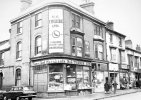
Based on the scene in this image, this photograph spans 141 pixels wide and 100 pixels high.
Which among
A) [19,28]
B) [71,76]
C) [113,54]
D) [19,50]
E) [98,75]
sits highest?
[19,28]

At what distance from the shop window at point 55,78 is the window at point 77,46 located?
3.18 meters

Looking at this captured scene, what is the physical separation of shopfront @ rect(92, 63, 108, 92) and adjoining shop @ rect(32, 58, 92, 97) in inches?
131

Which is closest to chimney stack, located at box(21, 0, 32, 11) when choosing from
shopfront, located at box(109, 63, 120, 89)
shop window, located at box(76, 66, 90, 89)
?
shop window, located at box(76, 66, 90, 89)

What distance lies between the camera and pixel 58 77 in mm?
22125

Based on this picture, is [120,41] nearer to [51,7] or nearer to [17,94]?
[51,7]

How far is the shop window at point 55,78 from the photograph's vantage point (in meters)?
21.9

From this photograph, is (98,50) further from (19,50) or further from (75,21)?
(19,50)

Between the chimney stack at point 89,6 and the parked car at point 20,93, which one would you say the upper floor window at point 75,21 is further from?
the parked car at point 20,93

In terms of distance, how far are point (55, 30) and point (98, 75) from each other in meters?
10.2

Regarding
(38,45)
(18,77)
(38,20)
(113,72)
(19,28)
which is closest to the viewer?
(38,45)

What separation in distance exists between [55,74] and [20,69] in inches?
267

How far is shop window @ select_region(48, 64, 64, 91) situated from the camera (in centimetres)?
2194

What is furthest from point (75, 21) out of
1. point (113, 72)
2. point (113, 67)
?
point (113, 72)

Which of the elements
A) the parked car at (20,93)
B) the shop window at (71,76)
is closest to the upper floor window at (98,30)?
the shop window at (71,76)
